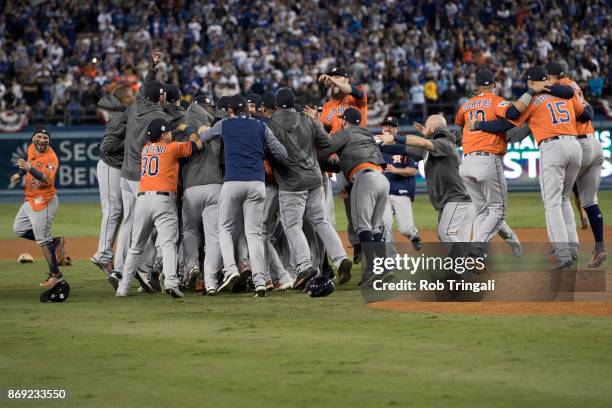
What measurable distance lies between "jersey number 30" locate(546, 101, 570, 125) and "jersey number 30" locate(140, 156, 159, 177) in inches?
174

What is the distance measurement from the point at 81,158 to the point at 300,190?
52.1 ft

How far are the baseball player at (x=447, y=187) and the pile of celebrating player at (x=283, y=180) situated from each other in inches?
0.6

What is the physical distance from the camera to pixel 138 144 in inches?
492

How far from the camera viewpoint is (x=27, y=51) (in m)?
31.4

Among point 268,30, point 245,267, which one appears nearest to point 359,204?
point 245,267

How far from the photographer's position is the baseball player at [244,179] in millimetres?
11750

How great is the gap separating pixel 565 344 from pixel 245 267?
4.75 m

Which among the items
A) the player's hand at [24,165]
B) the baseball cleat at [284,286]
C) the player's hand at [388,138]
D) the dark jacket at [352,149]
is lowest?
the baseball cleat at [284,286]

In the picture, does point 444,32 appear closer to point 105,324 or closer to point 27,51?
point 27,51

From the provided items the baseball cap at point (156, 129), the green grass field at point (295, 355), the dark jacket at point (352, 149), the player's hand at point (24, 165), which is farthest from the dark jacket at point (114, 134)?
the dark jacket at point (352, 149)

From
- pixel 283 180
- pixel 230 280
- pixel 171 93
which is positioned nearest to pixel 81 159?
pixel 171 93

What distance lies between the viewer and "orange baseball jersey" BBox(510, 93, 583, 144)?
40.5 ft

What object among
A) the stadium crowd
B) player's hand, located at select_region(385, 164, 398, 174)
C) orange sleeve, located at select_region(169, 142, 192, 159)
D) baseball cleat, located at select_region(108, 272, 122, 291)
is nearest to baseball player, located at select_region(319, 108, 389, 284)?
orange sleeve, located at select_region(169, 142, 192, 159)

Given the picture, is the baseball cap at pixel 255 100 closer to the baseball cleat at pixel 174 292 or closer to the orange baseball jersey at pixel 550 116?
the baseball cleat at pixel 174 292
